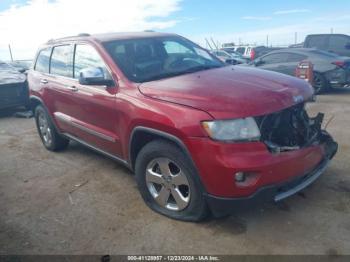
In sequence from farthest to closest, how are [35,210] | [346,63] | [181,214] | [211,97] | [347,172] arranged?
[346,63] → [347,172] → [35,210] → [181,214] → [211,97]

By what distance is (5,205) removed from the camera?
13.4 ft

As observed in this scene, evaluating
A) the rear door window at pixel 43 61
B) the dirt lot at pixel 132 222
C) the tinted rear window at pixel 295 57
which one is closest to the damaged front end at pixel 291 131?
the dirt lot at pixel 132 222

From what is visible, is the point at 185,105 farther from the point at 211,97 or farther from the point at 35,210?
the point at 35,210

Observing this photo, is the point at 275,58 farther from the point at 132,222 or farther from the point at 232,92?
the point at 132,222

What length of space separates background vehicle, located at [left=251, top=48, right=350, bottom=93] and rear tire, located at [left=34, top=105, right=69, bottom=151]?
283 inches

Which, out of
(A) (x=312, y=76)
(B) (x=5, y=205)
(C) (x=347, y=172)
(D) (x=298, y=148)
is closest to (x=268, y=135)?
(D) (x=298, y=148)

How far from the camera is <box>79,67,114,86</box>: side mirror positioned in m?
3.70

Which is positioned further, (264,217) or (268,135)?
(264,217)

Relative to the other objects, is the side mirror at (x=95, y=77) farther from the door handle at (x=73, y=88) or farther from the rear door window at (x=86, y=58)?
the door handle at (x=73, y=88)

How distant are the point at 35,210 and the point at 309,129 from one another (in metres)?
3.01

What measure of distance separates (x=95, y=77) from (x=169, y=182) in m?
1.34

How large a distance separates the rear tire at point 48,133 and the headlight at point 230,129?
338cm

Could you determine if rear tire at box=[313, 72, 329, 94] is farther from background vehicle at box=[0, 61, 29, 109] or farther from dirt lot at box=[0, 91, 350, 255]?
background vehicle at box=[0, 61, 29, 109]

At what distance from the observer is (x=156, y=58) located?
163 inches
